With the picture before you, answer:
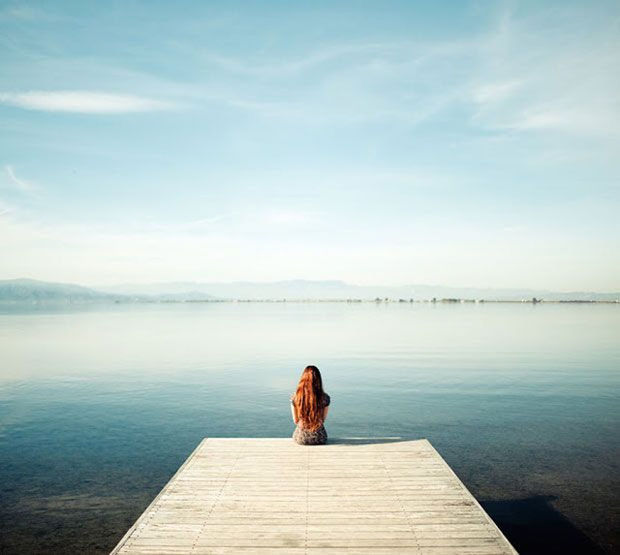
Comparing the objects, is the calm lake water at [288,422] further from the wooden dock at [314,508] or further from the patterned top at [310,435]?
the patterned top at [310,435]

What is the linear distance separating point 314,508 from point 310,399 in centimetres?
415

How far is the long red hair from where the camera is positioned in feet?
49.0

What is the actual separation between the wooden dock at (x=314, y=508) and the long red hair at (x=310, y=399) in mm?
935

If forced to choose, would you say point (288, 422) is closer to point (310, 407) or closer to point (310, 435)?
point (310, 435)

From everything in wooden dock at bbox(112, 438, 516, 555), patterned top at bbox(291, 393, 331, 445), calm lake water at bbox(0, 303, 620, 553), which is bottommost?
Answer: calm lake water at bbox(0, 303, 620, 553)

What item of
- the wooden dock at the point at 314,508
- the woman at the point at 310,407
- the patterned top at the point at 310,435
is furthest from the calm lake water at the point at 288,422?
the woman at the point at 310,407

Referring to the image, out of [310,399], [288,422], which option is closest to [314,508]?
[310,399]

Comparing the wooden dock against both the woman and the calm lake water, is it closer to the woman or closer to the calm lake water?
the woman

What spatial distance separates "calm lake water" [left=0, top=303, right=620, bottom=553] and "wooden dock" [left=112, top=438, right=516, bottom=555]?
3.80 m

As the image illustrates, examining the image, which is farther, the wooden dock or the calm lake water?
the calm lake water

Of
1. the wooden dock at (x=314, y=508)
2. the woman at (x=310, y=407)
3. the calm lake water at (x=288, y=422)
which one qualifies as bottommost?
the calm lake water at (x=288, y=422)

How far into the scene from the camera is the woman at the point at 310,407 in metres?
15.0

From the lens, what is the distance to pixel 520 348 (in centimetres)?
6009

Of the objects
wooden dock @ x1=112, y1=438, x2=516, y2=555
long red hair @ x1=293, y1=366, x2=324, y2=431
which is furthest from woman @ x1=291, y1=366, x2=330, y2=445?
wooden dock @ x1=112, y1=438, x2=516, y2=555
